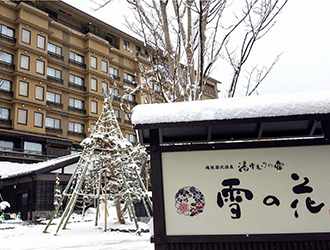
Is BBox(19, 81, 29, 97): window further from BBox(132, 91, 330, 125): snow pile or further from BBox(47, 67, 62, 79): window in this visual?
BBox(132, 91, 330, 125): snow pile

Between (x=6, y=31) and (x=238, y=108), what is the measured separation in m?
30.3

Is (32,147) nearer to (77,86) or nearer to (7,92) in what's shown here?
(7,92)

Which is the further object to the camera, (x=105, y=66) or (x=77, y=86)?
(x=105, y=66)

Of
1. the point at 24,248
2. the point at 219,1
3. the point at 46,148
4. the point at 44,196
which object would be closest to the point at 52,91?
the point at 46,148

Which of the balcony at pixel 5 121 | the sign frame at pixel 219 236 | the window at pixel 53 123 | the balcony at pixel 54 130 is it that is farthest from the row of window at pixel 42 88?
the sign frame at pixel 219 236

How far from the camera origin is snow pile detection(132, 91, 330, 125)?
12.9 feet

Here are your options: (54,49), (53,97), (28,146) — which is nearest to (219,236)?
(28,146)

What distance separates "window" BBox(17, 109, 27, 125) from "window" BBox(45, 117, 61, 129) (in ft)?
9.12

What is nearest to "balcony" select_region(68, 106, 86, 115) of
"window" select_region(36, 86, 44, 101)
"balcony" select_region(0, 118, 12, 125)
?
"window" select_region(36, 86, 44, 101)

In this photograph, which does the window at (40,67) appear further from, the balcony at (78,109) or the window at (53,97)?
the balcony at (78,109)

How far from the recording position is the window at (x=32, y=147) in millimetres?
27891

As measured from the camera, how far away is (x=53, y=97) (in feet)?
103

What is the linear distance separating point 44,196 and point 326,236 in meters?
18.5

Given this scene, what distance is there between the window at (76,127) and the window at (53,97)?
2.93 metres
